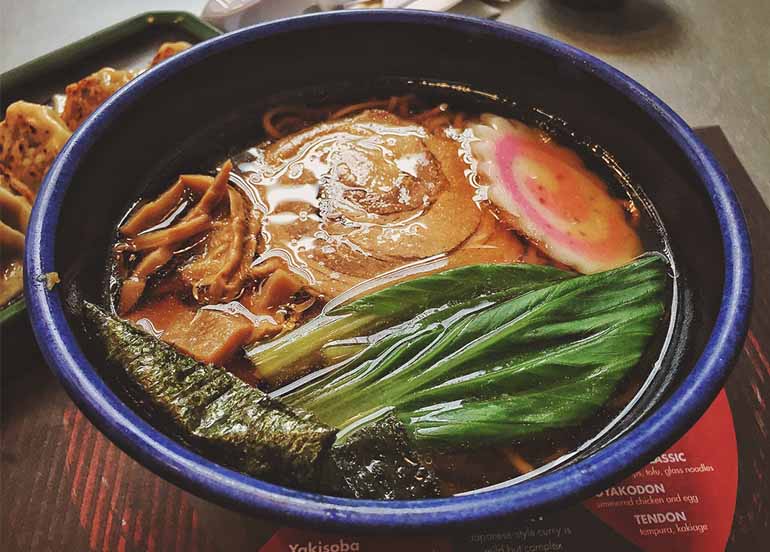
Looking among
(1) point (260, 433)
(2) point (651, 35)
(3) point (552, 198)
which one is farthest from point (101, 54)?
(2) point (651, 35)

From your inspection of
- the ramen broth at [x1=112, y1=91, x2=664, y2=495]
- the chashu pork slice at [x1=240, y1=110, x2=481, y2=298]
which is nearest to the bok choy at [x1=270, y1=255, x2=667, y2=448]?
the ramen broth at [x1=112, y1=91, x2=664, y2=495]

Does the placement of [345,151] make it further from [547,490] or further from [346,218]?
[547,490]

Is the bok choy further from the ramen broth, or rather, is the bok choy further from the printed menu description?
the printed menu description

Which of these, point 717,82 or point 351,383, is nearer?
point 351,383

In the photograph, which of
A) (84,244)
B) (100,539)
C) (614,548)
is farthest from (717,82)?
(100,539)

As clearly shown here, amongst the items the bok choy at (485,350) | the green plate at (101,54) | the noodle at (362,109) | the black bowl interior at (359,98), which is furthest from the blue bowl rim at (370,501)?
the green plate at (101,54)
